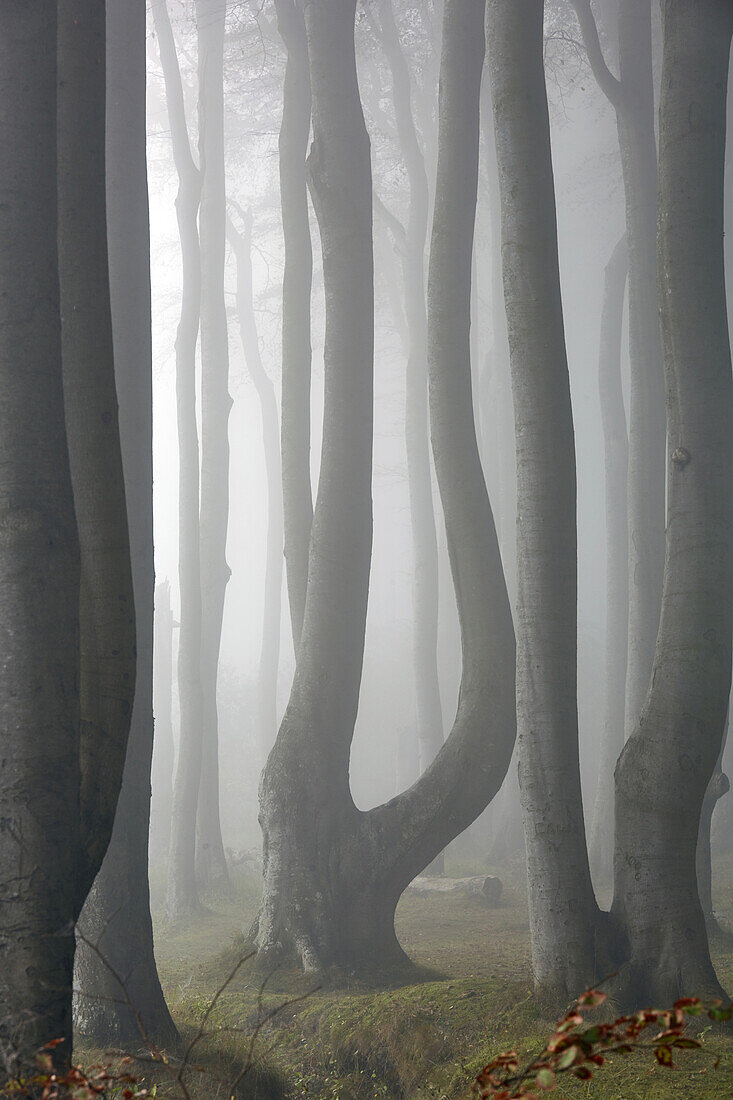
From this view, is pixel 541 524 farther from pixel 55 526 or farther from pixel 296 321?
pixel 296 321

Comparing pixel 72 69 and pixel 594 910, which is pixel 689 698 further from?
pixel 72 69

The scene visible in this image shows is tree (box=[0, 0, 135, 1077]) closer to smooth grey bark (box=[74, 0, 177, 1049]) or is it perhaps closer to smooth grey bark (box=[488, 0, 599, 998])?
smooth grey bark (box=[74, 0, 177, 1049])

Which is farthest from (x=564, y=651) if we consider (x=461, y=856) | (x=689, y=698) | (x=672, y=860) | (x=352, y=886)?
(x=461, y=856)

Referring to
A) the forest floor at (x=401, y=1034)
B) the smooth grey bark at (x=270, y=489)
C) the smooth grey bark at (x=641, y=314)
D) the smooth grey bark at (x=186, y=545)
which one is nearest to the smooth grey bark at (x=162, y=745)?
the smooth grey bark at (x=186, y=545)

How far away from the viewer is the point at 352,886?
6875mm

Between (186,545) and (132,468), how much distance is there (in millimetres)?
7094

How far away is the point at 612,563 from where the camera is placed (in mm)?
14617

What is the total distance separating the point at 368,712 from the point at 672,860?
767 inches

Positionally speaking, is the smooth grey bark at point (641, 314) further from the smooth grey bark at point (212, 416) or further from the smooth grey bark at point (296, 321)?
the smooth grey bark at point (212, 416)

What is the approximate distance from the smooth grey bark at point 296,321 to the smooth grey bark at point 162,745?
4.58 m

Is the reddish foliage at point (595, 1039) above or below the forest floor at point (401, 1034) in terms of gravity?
above

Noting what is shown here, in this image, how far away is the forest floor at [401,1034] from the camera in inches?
161

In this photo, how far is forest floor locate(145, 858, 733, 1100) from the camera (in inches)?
161

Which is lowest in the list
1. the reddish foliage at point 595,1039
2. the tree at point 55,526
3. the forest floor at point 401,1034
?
the forest floor at point 401,1034
